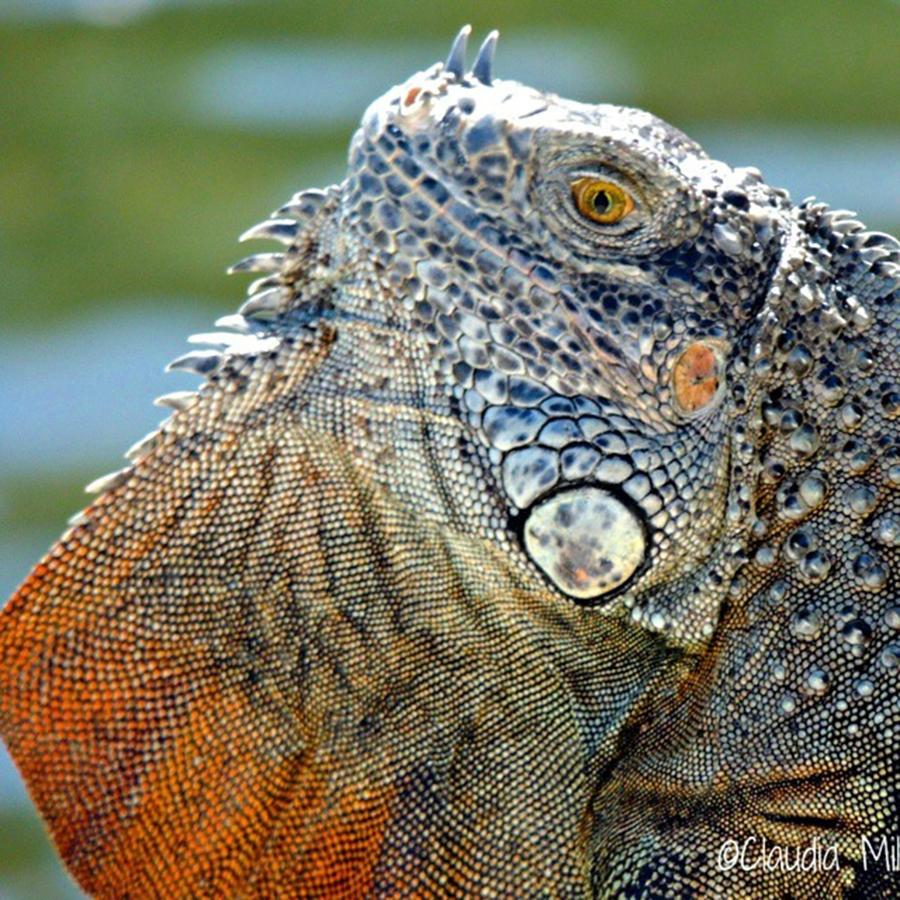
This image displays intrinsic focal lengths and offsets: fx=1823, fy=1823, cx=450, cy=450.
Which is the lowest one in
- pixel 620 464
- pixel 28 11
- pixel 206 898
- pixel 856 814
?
pixel 206 898

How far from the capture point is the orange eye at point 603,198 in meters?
3.46

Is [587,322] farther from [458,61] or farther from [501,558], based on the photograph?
[458,61]

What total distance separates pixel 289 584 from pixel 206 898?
67 cm

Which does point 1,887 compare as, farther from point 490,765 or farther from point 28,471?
point 490,765

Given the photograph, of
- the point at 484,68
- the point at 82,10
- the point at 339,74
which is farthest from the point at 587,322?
the point at 82,10

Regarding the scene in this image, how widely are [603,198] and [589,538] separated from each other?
65 cm

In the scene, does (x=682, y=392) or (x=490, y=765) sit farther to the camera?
(x=490, y=765)

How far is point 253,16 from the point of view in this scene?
11.3 metres

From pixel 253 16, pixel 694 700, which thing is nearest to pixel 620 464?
pixel 694 700

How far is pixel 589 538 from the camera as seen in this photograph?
338cm
